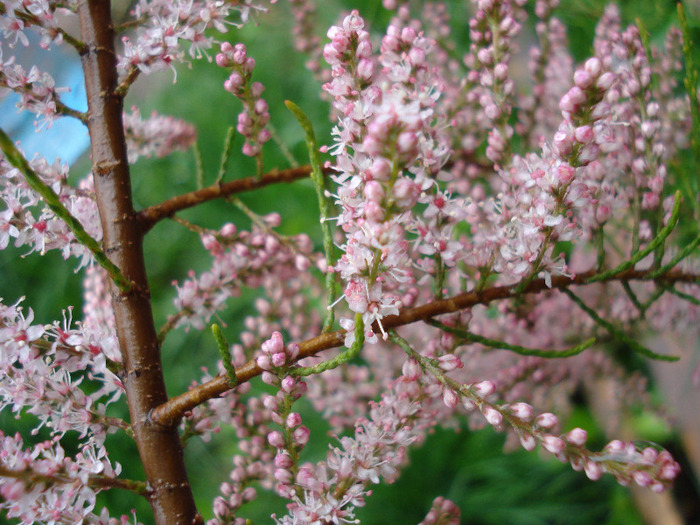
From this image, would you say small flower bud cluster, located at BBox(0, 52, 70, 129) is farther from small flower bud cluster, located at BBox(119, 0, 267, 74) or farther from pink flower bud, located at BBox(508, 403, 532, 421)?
pink flower bud, located at BBox(508, 403, 532, 421)

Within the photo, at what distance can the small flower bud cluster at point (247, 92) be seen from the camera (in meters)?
0.43

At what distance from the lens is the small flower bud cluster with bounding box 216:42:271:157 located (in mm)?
431

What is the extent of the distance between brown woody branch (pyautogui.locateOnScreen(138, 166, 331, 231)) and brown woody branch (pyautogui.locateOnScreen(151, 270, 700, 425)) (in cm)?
16

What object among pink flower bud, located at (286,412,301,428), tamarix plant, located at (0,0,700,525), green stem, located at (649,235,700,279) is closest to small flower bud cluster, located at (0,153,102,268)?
tamarix plant, located at (0,0,700,525)

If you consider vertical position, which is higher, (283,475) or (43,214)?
(43,214)

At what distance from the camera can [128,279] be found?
417 millimetres

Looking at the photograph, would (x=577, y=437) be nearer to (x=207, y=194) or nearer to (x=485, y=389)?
(x=485, y=389)

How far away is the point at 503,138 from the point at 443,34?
43 centimetres

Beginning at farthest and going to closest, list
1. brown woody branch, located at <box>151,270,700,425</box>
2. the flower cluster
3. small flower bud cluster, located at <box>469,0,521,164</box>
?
1. small flower bud cluster, located at <box>469,0,521,164</box>
2. brown woody branch, located at <box>151,270,700,425</box>
3. the flower cluster

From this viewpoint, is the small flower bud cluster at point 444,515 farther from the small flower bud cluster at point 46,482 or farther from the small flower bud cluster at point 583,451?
the small flower bud cluster at point 46,482

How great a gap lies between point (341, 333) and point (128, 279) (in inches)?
7.1

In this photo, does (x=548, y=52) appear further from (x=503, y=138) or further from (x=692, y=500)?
(x=692, y=500)

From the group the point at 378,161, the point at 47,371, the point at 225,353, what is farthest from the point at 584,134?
the point at 47,371

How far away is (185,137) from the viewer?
2.33ft
